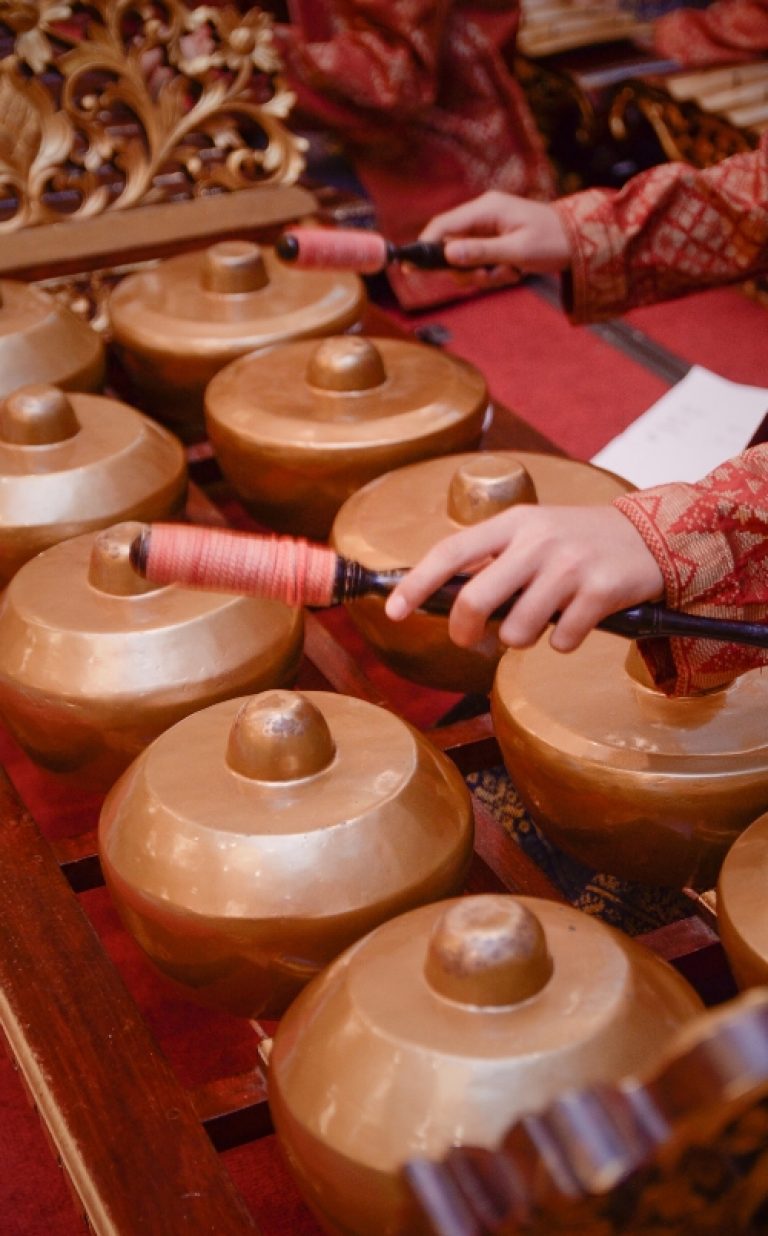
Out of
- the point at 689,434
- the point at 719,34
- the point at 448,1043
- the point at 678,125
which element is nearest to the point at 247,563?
the point at 448,1043

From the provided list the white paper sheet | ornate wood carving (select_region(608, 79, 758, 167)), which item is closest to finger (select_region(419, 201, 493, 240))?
the white paper sheet

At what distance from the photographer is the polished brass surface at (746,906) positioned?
25.3 inches

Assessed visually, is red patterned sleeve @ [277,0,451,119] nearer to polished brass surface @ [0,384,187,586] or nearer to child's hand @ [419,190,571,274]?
child's hand @ [419,190,571,274]

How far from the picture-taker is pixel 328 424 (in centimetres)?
111

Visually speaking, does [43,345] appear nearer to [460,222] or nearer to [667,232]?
[460,222]

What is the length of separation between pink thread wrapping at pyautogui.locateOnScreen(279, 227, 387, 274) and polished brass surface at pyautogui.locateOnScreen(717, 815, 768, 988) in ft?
2.06

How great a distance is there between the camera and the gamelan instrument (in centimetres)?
114

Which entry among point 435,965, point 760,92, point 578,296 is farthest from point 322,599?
point 760,92

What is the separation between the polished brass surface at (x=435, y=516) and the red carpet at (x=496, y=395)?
0.25 meters

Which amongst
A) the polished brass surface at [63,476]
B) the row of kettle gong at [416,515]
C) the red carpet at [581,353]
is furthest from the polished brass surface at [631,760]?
the red carpet at [581,353]

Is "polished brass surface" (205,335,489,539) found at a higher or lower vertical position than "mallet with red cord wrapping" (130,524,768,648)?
lower

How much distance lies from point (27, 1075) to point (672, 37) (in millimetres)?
2302

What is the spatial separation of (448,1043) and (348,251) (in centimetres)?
74

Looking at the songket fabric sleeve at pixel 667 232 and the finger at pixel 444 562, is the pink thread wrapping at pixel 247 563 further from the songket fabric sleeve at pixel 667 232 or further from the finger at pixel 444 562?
the songket fabric sleeve at pixel 667 232
